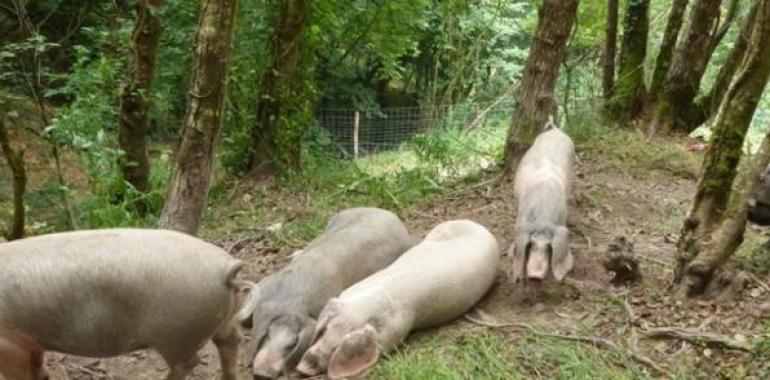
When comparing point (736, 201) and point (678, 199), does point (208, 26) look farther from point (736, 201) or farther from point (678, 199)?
point (678, 199)

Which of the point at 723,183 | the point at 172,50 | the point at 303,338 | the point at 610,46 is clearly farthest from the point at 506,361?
the point at 610,46

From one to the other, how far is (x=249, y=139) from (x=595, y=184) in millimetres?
3438

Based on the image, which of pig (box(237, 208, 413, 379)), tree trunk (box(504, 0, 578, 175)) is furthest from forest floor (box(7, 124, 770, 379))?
tree trunk (box(504, 0, 578, 175))

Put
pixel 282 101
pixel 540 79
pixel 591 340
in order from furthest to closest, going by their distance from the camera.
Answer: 1. pixel 282 101
2. pixel 540 79
3. pixel 591 340

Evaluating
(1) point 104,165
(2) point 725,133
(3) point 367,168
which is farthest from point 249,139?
(2) point 725,133

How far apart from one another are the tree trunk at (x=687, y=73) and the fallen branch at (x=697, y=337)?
641 centimetres

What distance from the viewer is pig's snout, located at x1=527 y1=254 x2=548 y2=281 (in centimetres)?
437

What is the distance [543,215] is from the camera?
4762mm

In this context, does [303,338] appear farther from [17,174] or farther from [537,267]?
[17,174]

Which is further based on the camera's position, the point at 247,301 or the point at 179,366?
the point at 247,301

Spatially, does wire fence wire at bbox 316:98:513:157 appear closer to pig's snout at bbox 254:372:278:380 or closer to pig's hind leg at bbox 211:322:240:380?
pig's snout at bbox 254:372:278:380

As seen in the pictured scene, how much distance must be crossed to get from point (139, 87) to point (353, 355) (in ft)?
11.7

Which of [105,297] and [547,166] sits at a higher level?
[547,166]

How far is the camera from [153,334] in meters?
2.98
